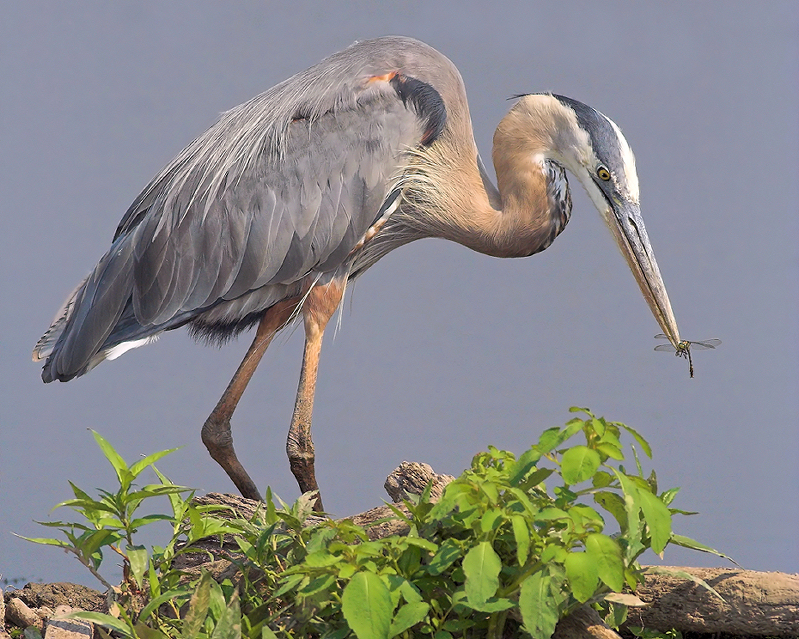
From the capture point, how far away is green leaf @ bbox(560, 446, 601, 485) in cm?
126

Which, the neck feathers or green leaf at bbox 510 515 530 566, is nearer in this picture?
green leaf at bbox 510 515 530 566

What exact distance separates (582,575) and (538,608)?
7 cm

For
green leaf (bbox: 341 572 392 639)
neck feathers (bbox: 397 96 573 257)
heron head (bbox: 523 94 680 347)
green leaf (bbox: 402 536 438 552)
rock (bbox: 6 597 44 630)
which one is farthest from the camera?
neck feathers (bbox: 397 96 573 257)

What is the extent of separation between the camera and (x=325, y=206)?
112 inches

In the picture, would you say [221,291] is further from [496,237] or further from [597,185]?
[597,185]

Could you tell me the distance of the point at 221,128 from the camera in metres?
3.22

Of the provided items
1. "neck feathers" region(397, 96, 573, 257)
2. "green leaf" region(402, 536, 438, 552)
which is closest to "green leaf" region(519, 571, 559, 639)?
"green leaf" region(402, 536, 438, 552)

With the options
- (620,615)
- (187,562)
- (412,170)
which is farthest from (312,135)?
(620,615)

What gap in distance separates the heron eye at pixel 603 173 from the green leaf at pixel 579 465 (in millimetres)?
1661

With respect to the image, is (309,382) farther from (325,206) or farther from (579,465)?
(579,465)

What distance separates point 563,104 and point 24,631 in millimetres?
2095

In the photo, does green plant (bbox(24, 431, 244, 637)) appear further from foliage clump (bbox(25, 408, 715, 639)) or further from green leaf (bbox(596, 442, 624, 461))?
green leaf (bbox(596, 442, 624, 461))

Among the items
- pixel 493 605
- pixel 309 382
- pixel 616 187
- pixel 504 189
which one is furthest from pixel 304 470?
pixel 493 605

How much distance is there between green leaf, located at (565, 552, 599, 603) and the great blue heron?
158 cm
